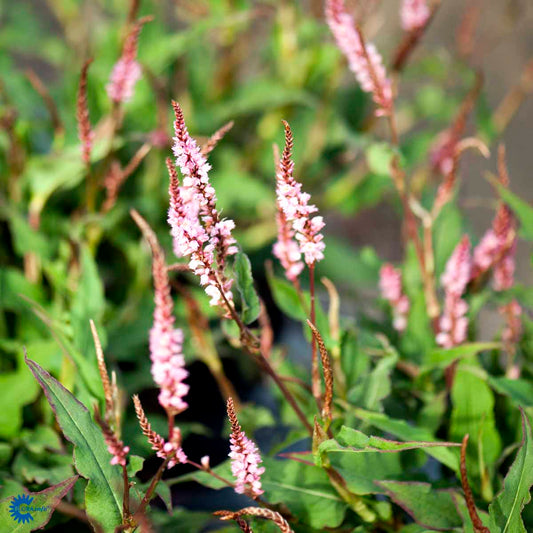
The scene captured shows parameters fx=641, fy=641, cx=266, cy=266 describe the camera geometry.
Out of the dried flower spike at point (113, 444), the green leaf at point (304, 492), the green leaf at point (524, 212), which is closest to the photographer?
the dried flower spike at point (113, 444)

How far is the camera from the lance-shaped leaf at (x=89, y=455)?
14.5 inches

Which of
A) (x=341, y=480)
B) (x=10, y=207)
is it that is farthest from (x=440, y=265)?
(x=10, y=207)

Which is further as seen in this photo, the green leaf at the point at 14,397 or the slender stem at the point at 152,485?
the green leaf at the point at 14,397

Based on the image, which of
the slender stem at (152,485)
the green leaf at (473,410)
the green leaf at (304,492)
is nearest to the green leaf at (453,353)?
the green leaf at (473,410)

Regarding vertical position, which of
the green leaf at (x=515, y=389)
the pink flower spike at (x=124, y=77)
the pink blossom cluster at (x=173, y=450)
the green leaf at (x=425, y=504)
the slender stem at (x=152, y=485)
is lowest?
the green leaf at (x=425, y=504)

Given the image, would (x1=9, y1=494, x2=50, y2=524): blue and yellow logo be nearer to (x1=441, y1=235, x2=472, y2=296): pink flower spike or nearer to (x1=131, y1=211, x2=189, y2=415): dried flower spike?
(x1=131, y1=211, x2=189, y2=415): dried flower spike

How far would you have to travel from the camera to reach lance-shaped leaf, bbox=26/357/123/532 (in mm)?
368

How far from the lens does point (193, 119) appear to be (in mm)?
854

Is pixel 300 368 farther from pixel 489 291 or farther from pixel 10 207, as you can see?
pixel 10 207

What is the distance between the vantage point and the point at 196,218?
328 mm

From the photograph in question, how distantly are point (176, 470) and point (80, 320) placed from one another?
0.23 metres

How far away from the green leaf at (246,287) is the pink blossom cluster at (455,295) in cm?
19

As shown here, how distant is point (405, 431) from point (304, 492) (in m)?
0.08

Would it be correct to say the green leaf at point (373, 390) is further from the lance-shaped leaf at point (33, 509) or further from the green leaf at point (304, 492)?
the lance-shaped leaf at point (33, 509)
